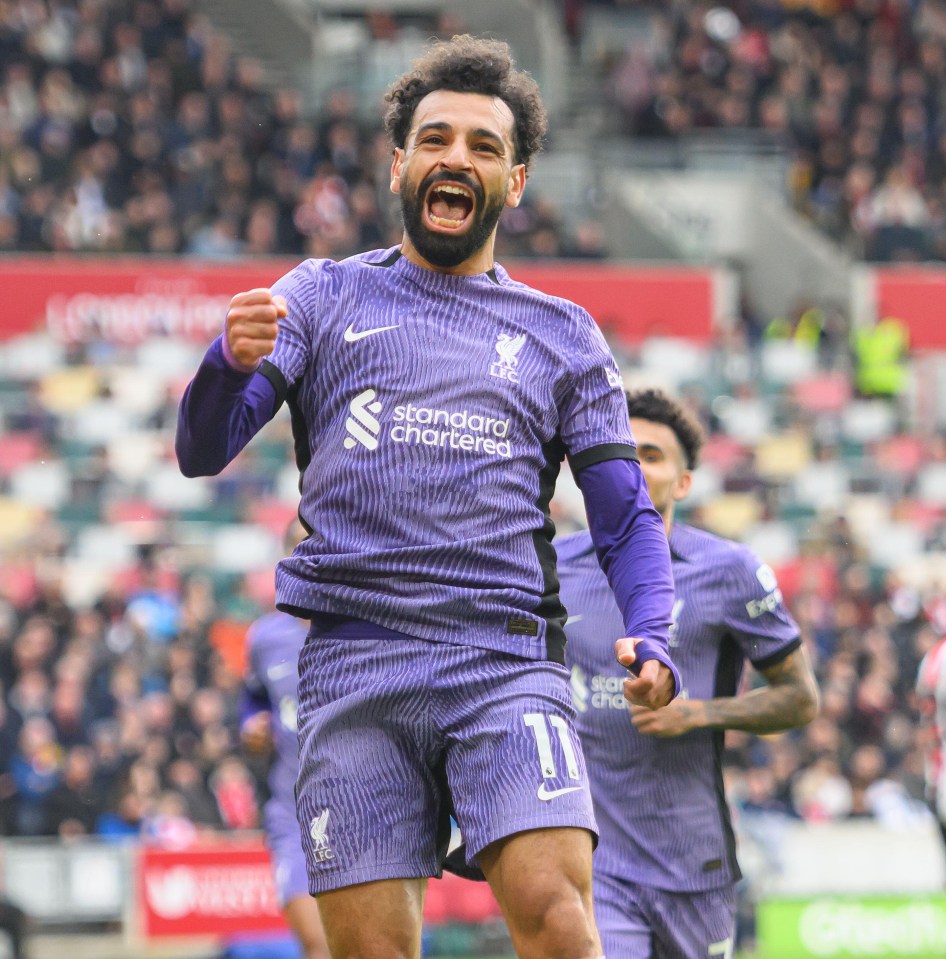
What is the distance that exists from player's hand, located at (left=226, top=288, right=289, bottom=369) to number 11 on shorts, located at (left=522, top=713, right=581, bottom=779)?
2.98 feet

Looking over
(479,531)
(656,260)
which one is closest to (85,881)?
(479,531)

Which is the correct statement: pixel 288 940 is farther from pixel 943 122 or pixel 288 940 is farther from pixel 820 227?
pixel 943 122

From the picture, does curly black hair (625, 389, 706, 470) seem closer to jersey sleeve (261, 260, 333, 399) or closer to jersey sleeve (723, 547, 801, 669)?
jersey sleeve (723, 547, 801, 669)

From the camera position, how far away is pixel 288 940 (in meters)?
12.4

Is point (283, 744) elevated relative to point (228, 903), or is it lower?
elevated

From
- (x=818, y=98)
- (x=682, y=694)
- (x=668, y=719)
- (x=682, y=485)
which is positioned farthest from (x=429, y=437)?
(x=818, y=98)

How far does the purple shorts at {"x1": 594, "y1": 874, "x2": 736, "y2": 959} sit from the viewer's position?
536cm

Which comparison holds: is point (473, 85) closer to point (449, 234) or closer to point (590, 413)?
point (449, 234)

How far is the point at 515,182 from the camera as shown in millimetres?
4375

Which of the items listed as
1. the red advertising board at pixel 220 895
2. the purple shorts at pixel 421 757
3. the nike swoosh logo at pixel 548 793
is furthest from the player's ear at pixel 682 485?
the red advertising board at pixel 220 895

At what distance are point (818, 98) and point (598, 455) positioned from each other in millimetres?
23227

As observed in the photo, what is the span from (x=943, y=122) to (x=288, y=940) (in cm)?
1742

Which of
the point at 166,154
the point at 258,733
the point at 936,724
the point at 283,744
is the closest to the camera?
the point at 936,724

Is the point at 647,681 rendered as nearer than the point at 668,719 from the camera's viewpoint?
Yes
